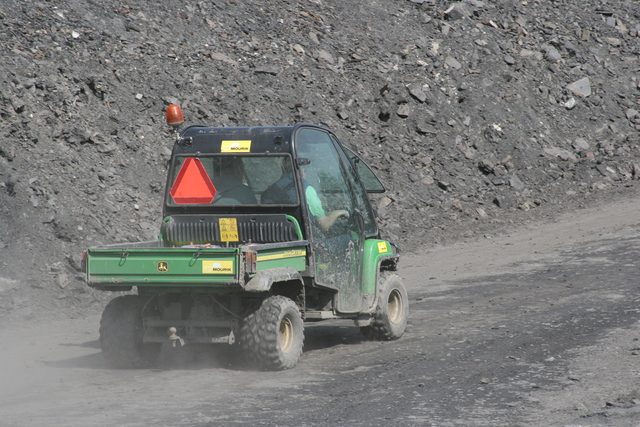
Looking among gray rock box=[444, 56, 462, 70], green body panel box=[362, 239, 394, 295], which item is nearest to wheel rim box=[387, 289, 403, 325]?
green body panel box=[362, 239, 394, 295]

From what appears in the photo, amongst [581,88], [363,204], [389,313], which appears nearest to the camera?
[363,204]

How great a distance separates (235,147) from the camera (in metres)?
7.82

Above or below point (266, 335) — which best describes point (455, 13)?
above

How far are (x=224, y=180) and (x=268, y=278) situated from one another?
1438 mm

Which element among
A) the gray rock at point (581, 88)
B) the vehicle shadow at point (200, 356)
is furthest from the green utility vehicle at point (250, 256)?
the gray rock at point (581, 88)

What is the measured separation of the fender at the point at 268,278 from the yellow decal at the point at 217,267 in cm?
22

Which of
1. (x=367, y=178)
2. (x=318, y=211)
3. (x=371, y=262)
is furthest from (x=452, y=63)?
(x=318, y=211)

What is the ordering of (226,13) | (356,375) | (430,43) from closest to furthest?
(356,375) → (226,13) → (430,43)

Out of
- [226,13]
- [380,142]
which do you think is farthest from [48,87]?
[380,142]

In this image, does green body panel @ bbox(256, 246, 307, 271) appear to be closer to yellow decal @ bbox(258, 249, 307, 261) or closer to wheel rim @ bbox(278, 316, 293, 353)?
yellow decal @ bbox(258, 249, 307, 261)

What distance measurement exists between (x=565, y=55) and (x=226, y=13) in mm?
10560

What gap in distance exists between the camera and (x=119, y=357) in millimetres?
7453

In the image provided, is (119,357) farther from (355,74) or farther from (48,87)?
(355,74)

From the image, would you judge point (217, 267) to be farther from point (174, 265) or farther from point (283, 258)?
point (283, 258)
